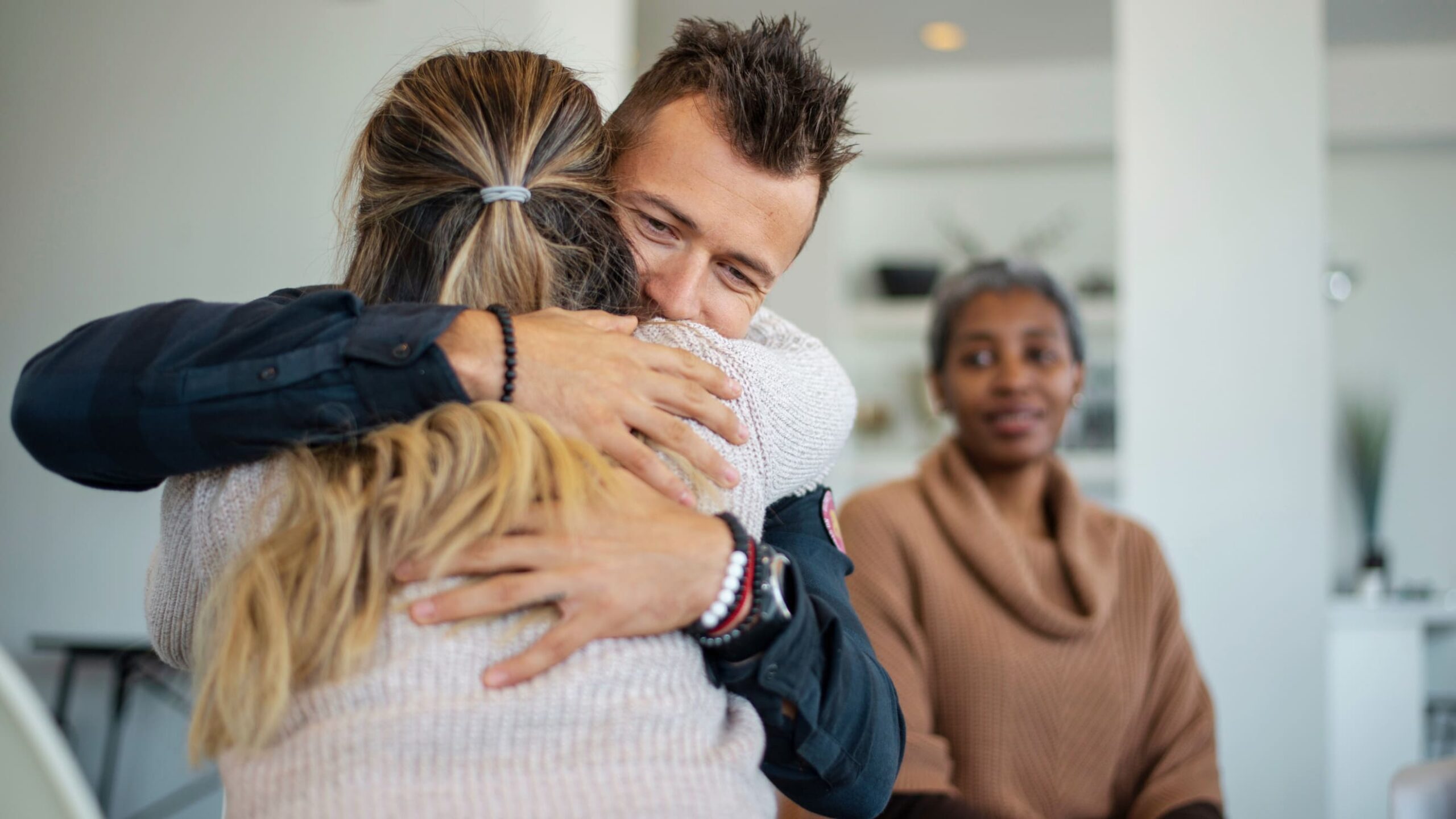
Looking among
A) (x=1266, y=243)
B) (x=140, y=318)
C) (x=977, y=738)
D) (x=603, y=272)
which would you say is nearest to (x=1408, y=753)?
(x=1266, y=243)

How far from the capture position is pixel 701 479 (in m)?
0.91

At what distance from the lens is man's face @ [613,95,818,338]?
1180mm

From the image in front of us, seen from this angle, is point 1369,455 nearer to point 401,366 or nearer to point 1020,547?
point 1020,547

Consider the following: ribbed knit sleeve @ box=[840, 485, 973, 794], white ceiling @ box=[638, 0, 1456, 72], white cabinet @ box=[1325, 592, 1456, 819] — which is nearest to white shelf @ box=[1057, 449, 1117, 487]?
white cabinet @ box=[1325, 592, 1456, 819]

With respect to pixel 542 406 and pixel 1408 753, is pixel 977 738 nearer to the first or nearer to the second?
pixel 542 406

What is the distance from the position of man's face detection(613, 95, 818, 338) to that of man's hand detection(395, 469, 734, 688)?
38 centimetres

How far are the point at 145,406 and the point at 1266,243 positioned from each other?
3242 mm

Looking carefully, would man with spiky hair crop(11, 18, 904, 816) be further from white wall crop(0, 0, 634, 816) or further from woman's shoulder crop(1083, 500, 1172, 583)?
white wall crop(0, 0, 634, 816)

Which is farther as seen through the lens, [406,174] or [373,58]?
[373,58]

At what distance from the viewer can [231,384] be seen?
84cm

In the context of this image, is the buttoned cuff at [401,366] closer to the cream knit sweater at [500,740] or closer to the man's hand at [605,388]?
the man's hand at [605,388]

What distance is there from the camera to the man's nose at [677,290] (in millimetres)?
1193

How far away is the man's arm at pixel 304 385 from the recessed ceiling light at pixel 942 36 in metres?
4.59

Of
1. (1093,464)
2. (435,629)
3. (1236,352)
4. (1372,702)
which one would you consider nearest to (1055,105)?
(1093,464)
